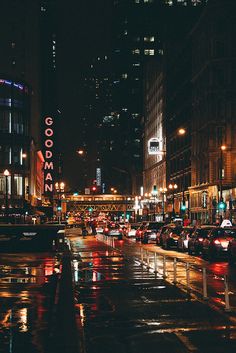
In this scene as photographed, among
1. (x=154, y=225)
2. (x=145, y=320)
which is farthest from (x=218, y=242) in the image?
(x=154, y=225)

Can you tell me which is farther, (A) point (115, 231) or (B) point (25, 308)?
(A) point (115, 231)

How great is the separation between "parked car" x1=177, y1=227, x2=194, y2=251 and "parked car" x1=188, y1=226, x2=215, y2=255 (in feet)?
7.53

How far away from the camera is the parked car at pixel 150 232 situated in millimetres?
61419

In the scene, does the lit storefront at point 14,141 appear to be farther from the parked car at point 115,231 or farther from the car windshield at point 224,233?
the car windshield at point 224,233

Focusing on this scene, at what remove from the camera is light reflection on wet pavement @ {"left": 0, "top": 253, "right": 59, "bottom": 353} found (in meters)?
12.3

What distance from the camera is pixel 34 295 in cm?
2052

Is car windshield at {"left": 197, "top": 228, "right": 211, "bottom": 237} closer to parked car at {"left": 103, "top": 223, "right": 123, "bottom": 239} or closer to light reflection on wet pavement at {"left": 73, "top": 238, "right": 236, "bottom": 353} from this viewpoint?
light reflection on wet pavement at {"left": 73, "top": 238, "right": 236, "bottom": 353}

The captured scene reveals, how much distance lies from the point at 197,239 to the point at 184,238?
16.7 ft

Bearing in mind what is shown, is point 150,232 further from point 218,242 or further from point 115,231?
point 218,242

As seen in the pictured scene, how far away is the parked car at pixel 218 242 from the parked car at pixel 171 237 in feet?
37.4

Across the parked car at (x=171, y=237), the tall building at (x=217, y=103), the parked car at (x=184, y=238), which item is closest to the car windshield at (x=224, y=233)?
the parked car at (x=184, y=238)

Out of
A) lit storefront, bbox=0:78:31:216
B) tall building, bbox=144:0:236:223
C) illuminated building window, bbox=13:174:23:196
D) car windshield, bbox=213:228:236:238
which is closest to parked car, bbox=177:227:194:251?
car windshield, bbox=213:228:236:238

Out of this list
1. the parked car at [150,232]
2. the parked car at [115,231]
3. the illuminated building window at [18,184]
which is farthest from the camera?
the illuminated building window at [18,184]

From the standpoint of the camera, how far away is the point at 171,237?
49.3 m
